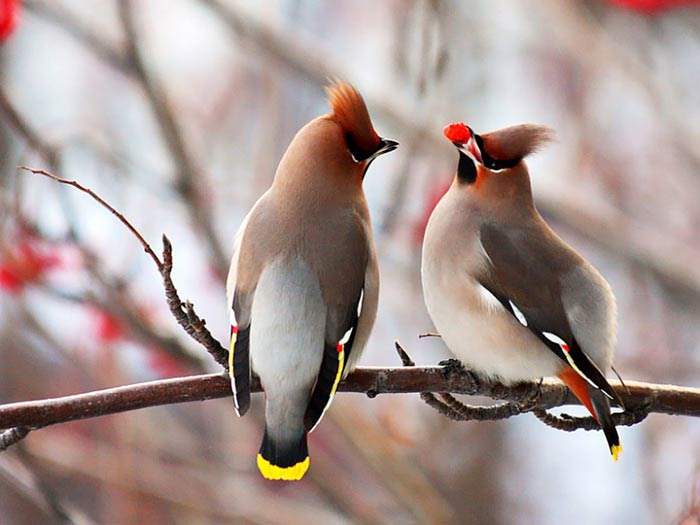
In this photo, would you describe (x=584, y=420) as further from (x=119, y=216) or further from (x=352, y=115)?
(x=119, y=216)

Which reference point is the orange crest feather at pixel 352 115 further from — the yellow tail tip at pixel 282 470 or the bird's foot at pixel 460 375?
the yellow tail tip at pixel 282 470

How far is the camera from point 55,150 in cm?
362

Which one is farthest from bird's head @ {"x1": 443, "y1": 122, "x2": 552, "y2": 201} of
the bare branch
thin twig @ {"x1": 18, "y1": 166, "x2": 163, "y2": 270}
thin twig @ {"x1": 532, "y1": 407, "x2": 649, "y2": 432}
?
the bare branch

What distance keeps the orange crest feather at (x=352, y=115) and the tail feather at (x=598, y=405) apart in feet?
2.05

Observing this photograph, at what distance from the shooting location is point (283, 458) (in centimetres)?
227

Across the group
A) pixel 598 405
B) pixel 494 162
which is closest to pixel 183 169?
pixel 494 162

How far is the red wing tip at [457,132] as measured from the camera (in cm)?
213

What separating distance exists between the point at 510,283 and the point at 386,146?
46 cm

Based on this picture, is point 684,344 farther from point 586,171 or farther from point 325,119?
point 325,119

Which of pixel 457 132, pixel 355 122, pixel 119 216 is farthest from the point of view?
pixel 355 122

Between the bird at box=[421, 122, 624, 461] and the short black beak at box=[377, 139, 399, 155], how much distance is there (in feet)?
0.58

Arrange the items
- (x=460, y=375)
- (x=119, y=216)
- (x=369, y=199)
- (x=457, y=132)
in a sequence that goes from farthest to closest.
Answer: (x=369, y=199) < (x=460, y=375) < (x=457, y=132) < (x=119, y=216)

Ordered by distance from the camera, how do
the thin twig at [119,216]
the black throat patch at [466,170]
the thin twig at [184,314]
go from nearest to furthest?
the thin twig at [119,216] < the thin twig at [184,314] < the black throat patch at [466,170]

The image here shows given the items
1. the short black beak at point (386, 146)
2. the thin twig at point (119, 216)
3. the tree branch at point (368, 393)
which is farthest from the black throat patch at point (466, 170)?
the thin twig at point (119, 216)
